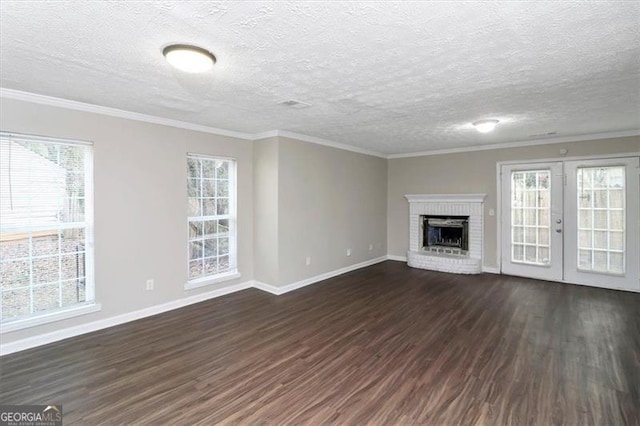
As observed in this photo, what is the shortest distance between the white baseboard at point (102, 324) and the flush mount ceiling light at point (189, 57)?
10.2 feet

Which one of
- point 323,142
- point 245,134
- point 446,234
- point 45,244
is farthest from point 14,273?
point 446,234

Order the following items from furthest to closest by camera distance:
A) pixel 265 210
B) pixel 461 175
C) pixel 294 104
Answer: pixel 461 175 → pixel 265 210 → pixel 294 104

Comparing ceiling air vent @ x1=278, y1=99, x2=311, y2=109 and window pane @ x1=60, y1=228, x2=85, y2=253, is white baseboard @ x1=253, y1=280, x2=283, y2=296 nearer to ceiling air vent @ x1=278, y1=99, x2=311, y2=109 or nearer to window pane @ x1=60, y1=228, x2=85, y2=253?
window pane @ x1=60, y1=228, x2=85, y2=253

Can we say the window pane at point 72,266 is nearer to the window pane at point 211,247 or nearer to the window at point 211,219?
the window at point 211,219

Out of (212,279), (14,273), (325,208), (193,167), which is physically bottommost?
(212,279)

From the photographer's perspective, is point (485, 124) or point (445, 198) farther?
point (445, 198)

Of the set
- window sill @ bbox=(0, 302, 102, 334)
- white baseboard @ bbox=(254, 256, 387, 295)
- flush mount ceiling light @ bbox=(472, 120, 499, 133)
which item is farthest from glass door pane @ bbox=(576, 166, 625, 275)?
window sill @ bbox=(0, 302, 102, 334)

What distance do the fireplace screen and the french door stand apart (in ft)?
2.42

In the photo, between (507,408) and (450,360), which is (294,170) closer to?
(450,360)

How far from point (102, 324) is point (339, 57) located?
3.84 meters

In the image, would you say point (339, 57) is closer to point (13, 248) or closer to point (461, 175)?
point (13, 248)

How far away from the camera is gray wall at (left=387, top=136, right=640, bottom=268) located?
5.33 metres

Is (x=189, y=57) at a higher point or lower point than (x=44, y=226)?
higher

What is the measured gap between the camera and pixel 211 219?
189 inches
